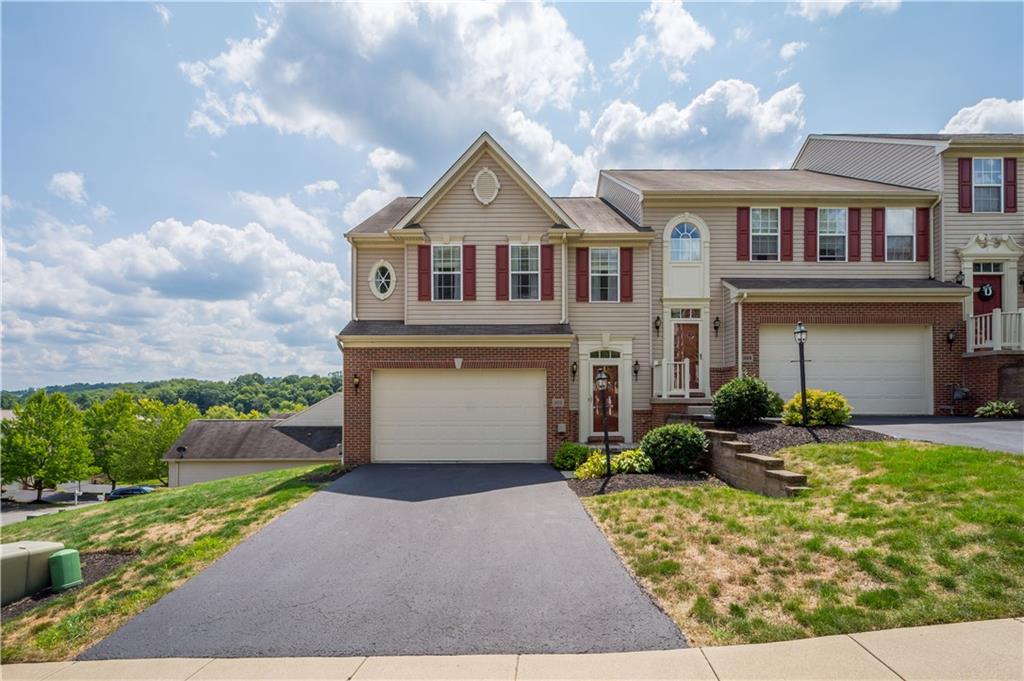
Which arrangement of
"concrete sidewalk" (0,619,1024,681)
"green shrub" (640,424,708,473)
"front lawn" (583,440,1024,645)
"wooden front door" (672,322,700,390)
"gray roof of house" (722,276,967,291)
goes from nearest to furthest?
"concrete sidewalk" (0,619,1024,681)
"front lawn" (583,440,1024,645)
"green shrub" (640,424,708,473)
"gray roof of house" (722,276,967,291)
"wooden front door" (672,322,700,390)

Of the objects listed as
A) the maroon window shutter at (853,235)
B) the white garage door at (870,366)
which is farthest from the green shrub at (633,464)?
the maroon window shutter at (853,235)

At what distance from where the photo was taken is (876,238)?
48.9 ft

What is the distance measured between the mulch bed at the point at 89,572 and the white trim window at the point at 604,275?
12.2 meters

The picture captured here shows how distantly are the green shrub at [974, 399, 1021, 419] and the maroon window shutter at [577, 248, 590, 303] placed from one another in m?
10.9

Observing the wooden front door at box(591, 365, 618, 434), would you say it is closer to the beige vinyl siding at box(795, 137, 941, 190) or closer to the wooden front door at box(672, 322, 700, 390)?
the wooden front door at box(672, 322, 700, 390)

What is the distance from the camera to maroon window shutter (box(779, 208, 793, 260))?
49.0 feet

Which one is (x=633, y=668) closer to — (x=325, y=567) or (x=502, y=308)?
(x=325, y=567)

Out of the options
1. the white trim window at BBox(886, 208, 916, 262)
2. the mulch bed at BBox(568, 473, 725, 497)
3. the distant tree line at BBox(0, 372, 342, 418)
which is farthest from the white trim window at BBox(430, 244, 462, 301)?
the distant tree line at BBox(0, 372, 342, 418)

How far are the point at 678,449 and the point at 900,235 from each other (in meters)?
11.1

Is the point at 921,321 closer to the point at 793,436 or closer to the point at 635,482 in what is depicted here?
the point at 793,436

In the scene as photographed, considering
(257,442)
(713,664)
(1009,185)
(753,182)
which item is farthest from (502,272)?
Answer: (257,442)

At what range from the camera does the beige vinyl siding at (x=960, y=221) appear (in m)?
14.6

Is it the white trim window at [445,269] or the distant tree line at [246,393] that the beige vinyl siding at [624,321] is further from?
the distant tree line at [246,393]

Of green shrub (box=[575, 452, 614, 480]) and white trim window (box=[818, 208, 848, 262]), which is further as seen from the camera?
white trim window (box=[818, 208, 848, 262])
